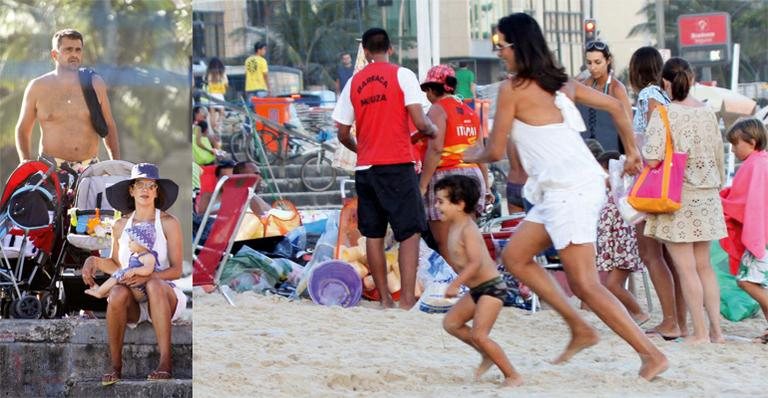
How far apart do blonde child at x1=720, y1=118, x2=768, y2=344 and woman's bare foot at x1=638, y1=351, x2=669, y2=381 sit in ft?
5.71

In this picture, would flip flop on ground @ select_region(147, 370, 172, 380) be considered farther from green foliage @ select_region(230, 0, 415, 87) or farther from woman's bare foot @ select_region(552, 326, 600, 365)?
green foliage @ select_region(230, 0, 415, 87)

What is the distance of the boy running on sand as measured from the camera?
18.9 feet

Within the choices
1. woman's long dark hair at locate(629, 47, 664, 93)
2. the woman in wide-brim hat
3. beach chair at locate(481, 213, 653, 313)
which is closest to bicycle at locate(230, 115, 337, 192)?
beach chair at locate(481, 213, 653, 313)

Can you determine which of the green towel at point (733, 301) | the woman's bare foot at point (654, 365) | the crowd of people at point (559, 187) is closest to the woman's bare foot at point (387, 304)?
the crowd of people at point (559, 187)

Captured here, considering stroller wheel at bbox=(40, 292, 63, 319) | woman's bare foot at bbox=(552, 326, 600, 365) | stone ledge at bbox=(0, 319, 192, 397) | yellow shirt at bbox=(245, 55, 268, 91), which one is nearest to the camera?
woman's bare foot at bbox=(552, 326, 600, 365)

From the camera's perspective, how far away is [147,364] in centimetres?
625

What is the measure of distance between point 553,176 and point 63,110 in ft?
7.19

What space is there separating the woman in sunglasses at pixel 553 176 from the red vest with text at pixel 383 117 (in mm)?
2319

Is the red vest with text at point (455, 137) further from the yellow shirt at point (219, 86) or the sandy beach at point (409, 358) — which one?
the yellow shirt at point (219, 86)

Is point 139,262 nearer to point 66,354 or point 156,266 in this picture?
point 156,266

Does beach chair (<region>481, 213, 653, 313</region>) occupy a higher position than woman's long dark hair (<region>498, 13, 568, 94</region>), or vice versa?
woman's long dark hair (<region>498, 13, 568, 94</region>)

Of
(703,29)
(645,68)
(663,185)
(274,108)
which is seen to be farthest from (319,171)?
(663,185)

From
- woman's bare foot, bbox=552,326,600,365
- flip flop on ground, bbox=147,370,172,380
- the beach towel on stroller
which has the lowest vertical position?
flip flop on ground, bbox=147,370,172,380

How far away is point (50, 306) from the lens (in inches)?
270
